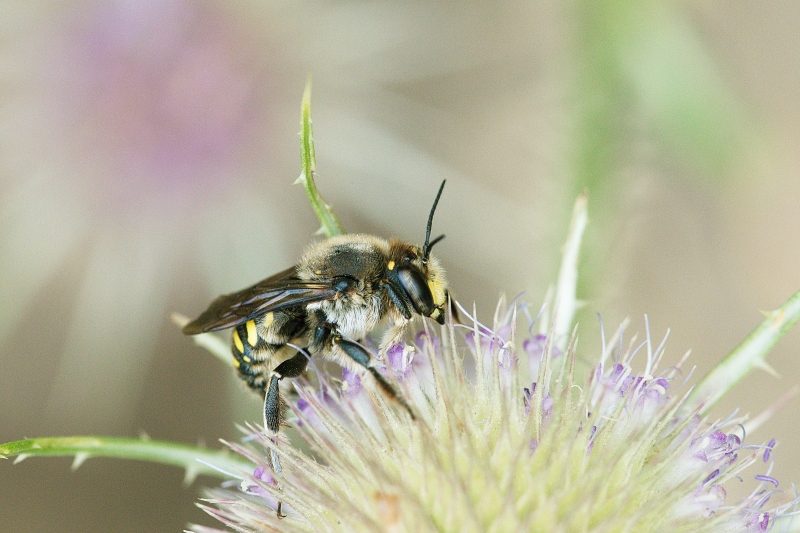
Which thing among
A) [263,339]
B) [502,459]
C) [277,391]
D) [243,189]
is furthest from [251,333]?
[243,189]

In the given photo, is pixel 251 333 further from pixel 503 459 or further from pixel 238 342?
pixel 503 459

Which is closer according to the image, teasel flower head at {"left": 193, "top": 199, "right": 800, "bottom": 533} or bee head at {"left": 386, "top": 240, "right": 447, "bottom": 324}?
teasel flower head at {"left": 193, "top": 199, "right": 800, "bottom": 533}

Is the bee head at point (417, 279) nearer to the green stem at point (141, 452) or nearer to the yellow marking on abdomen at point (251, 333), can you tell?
the yellow marking on abdomen at point (251, 333)

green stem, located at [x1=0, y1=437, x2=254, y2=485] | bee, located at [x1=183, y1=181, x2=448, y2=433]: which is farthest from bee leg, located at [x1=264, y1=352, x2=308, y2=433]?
green stem, located at [x1=0, y1=437, x2=254, y2=485]

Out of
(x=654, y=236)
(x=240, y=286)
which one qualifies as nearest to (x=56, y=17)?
(x=240, y=286)

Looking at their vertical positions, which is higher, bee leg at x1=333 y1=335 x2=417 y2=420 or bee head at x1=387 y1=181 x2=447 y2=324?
bee head at x1=387 y1=181 x2=447 y2=324

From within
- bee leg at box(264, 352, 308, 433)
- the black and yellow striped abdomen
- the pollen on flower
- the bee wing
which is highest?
the bee wing

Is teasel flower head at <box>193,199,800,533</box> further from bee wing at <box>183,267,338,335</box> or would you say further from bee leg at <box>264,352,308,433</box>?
bee wing at <box>183,267,338,335</box>
